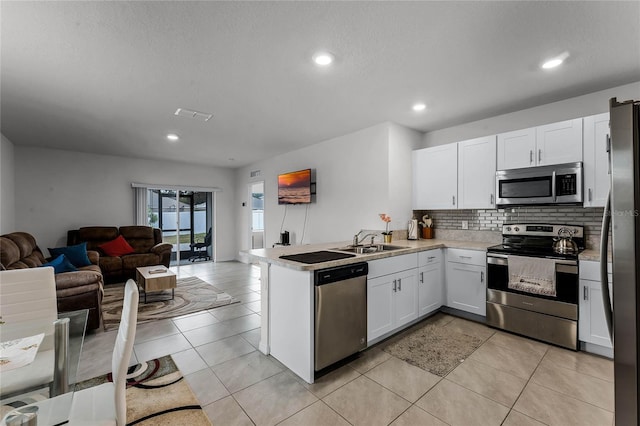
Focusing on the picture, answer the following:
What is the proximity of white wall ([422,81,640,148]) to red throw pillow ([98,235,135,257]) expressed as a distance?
613 centimetres

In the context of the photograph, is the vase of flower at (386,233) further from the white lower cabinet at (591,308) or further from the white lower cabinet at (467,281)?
the white lower cabinet at (591,308)

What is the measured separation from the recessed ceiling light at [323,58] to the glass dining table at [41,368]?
2457 millimetres

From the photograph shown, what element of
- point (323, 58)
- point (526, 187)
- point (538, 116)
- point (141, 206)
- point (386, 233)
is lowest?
point (386, 233)

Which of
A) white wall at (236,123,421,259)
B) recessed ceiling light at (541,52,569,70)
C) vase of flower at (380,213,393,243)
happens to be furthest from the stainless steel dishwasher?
recessed ceiling light at (541,52,569,70)

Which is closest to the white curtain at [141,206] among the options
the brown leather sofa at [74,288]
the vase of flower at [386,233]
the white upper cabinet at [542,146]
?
the brown leather sofa at [74,288]

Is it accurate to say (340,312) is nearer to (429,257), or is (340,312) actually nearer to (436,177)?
(429,257)

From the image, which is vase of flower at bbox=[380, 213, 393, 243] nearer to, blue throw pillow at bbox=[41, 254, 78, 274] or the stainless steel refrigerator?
the stainless steel refrigerator

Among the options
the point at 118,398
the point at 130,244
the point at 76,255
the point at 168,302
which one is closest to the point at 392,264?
the point at 118,398

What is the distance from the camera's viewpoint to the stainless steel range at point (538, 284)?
263cm

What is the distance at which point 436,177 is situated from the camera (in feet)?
13.0

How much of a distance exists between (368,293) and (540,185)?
2.28m

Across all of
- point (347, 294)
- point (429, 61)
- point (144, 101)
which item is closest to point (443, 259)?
point (347, 294)

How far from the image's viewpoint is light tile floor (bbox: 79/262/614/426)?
70.9 inches

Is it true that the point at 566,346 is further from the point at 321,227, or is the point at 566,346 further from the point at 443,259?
the point at 321,227
